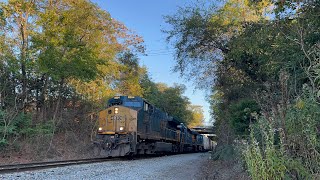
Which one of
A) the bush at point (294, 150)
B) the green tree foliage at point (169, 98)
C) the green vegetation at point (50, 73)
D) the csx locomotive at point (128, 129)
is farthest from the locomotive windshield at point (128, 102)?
the green tree foliage at point (169, 98)

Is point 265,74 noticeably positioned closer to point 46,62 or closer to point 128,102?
point 128,102

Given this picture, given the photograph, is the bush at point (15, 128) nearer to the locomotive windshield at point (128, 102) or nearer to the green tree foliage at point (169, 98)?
the locomotive windshield at point (128, 102)

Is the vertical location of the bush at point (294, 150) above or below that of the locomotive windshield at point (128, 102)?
below

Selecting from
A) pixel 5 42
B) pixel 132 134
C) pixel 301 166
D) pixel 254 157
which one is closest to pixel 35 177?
pixel 254 157

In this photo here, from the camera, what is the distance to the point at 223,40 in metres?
18.9

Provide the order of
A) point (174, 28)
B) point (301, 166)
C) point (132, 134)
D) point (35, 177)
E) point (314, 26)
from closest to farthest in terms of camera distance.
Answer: point (301, 166)
point (35, 177)
point (314, 26)
point (132, 134)
point (174, 28)

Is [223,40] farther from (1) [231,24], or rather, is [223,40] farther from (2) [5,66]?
(2) [5,66]

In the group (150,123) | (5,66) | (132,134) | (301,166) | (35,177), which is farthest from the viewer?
(150,123)

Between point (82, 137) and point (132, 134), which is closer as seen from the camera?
point (132, 134)

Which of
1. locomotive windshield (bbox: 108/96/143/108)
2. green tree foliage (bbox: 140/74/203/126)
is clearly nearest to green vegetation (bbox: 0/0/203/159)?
locomotive windshield (bbox: 108/96/143/108)

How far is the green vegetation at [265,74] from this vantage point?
13.3 feet

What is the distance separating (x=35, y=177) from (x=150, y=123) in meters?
11.1

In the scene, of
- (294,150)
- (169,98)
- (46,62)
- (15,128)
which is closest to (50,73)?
(46,62)

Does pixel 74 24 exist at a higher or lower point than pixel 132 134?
higher
